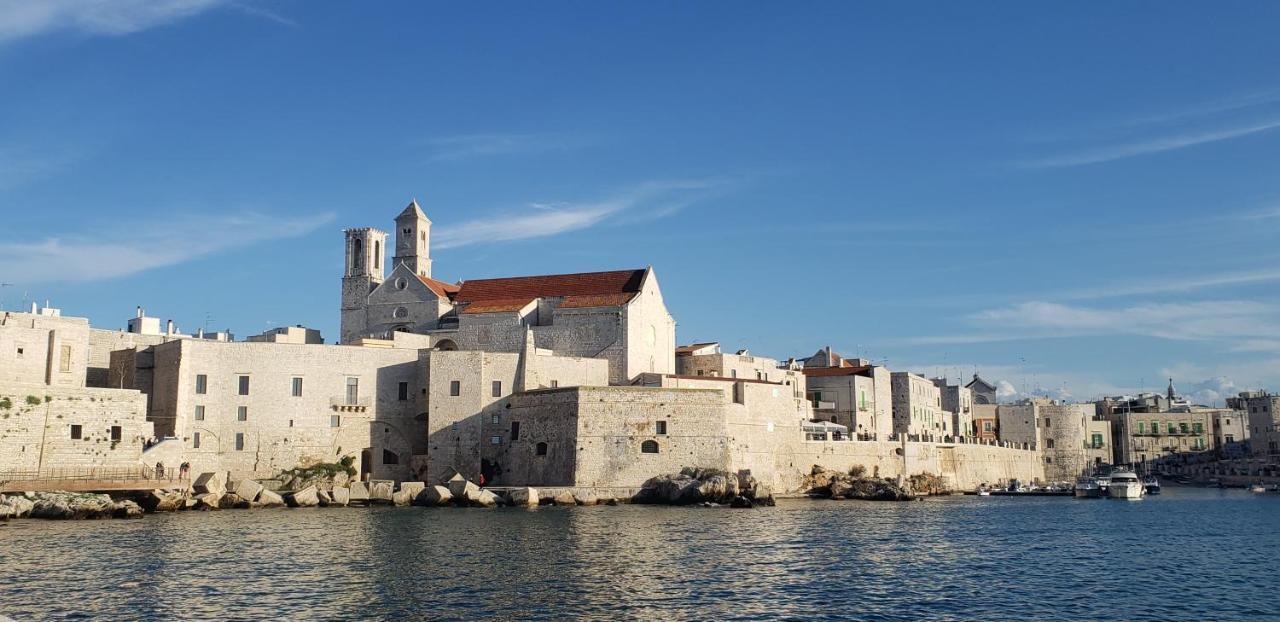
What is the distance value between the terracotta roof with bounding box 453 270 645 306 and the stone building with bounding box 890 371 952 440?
909 inches

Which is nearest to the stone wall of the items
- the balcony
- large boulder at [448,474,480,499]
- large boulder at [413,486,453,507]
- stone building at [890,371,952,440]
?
the balcony

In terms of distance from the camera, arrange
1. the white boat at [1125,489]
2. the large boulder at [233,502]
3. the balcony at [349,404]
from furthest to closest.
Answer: the white boat at [1125,489] → the balcony at [349,404] → the large boulder at [233,502]

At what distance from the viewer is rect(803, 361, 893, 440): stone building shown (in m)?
72.8

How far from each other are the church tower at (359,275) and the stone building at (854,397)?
29061mm

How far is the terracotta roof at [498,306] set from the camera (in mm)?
64062

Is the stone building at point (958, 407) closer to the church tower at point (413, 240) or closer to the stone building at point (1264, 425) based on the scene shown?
the stone building at point (1264, 425)

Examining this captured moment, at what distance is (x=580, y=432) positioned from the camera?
172ft

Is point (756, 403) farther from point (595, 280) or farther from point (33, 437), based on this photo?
point (33, 437)

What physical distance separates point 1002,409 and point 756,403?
4522 cm

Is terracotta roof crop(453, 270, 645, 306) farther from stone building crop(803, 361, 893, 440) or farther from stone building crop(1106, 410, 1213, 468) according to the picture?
stone building crop(1106, 410, 1213, 468)

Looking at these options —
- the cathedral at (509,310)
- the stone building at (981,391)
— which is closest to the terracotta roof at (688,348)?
the cathedral at (509,310)

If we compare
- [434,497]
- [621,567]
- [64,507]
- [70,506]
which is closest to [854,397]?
[434,497]

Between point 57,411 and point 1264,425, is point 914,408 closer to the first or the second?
point 1264,425

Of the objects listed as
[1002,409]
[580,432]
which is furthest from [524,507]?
[1002,409]
